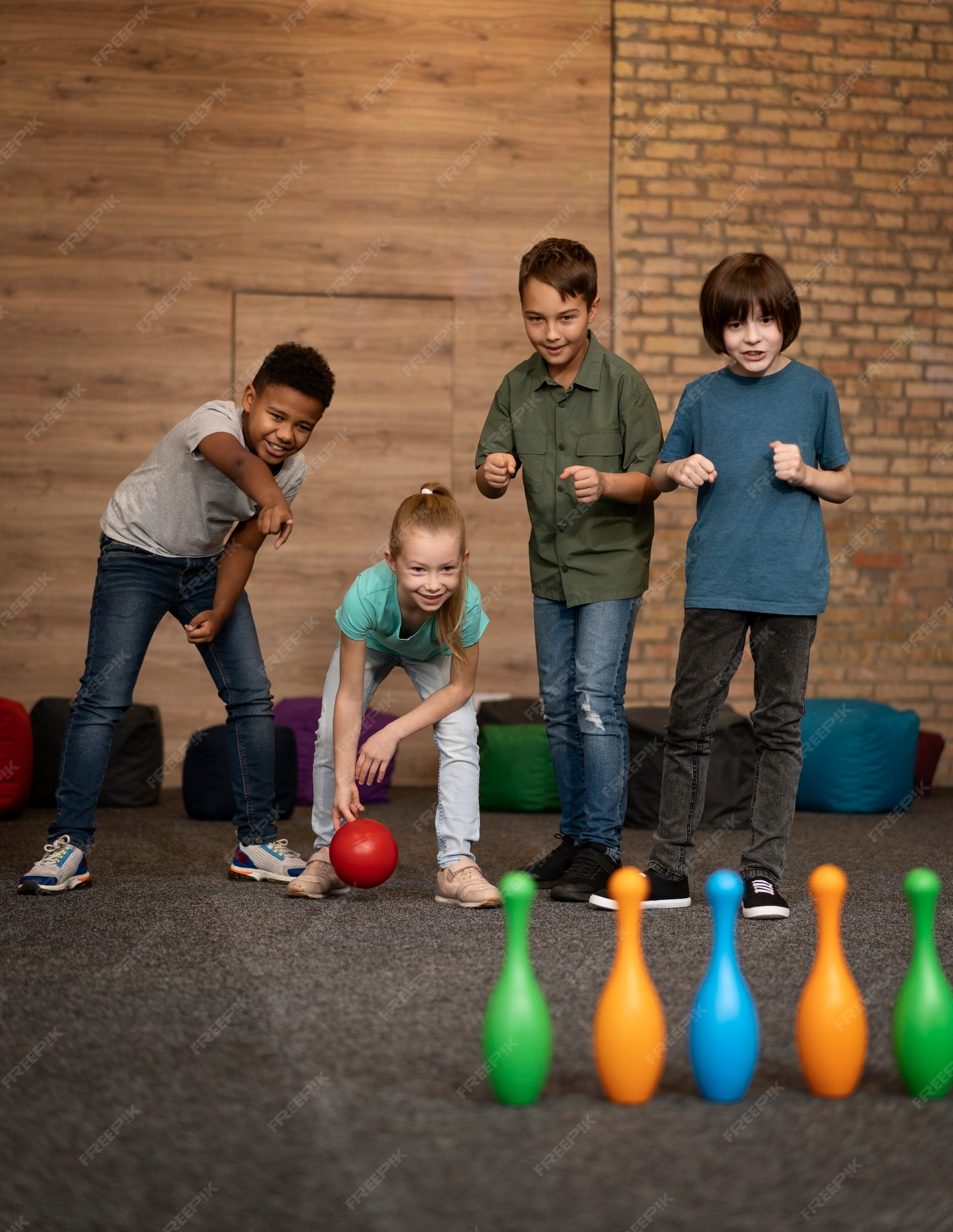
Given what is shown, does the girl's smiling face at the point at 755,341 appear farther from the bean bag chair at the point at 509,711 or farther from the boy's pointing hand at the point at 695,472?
the bean bag chair at the point at 509,711

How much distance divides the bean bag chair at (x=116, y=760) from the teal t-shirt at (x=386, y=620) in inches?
81.8

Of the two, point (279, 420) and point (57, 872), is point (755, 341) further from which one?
point (57, 872)

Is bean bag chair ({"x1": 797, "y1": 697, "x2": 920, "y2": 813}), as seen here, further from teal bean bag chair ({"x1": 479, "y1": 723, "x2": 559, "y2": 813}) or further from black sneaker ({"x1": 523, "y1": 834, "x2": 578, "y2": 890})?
black sneaker ({"x1": 523, "y1": 834, "x2": 578, "y2": 890})

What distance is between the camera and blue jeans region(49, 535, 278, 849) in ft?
9.07

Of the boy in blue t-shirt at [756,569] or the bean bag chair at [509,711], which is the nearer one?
the boy in blue t-shirt at [756,569]

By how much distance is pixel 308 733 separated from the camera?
15.0 ft

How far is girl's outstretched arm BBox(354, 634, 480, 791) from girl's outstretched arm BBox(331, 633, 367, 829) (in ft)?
0.06

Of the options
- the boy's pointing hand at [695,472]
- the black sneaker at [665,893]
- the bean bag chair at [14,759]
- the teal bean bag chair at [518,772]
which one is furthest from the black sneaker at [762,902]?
the bean bag chair at [14,759]

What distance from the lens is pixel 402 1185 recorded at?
1.21 meters

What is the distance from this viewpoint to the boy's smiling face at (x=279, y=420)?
2768 millimetres

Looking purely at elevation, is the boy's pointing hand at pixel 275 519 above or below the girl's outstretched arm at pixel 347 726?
above

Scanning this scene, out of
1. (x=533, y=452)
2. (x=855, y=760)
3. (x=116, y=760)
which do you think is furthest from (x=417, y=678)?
(x=855, y=760)

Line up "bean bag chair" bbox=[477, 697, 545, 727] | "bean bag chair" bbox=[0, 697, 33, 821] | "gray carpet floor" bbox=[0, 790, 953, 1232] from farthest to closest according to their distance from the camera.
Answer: "bean bag chair" bbox=[477, 697, 545, 727], "bean bag chair" bbox=[0, 697, 33, 821], "gray carpet floor" bbox=[0, 790, 953, 1232]

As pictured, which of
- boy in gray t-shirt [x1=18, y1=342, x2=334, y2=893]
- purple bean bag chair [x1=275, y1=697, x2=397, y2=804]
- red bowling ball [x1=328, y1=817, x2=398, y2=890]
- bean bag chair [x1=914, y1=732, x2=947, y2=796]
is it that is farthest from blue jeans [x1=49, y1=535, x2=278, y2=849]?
bean bag chair [x1=914, y1=732, x2=947, y2=796]
